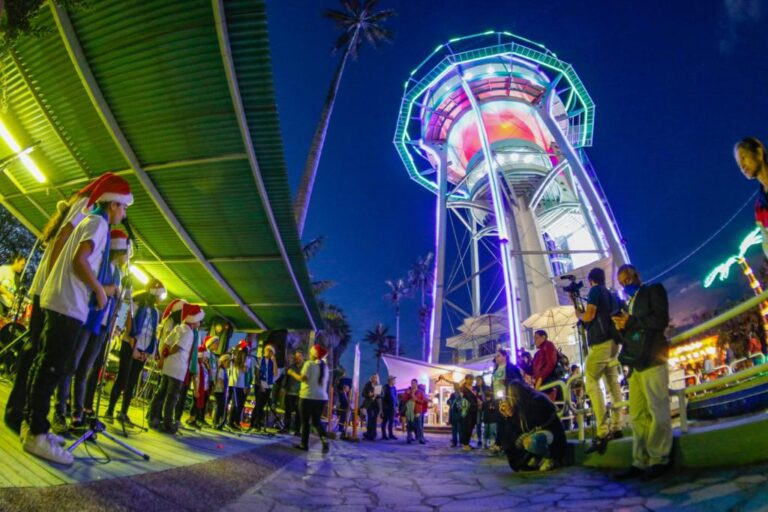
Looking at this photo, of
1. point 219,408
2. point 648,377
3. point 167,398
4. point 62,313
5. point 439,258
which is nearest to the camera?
point 62,313

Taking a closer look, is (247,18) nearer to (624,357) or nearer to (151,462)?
(151,462)

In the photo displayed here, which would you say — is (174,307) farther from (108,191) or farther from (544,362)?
(544,362)

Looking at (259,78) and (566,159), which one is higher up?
(566,159)

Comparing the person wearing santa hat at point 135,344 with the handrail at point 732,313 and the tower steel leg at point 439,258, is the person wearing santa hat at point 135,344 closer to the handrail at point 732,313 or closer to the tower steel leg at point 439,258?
the handrail at point 732,313

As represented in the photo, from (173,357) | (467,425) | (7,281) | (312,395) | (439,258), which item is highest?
(439,258)

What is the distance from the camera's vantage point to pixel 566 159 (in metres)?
23.0

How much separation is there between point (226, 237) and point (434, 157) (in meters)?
24.4

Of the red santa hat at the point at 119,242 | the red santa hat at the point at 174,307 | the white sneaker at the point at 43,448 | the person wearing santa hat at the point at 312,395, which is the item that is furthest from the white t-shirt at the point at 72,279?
the person wearing santa hat at the point at 312,395

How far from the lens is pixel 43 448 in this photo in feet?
9.20

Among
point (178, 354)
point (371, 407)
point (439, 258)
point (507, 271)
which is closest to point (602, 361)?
point (178, 354)

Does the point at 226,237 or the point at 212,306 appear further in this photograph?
the point at 212,306

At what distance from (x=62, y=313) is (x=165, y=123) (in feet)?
16.5

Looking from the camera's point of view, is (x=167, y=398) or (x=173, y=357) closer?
(x=167, y=398)

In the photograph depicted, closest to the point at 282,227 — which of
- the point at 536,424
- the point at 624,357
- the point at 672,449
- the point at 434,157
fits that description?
the point at 536,424
